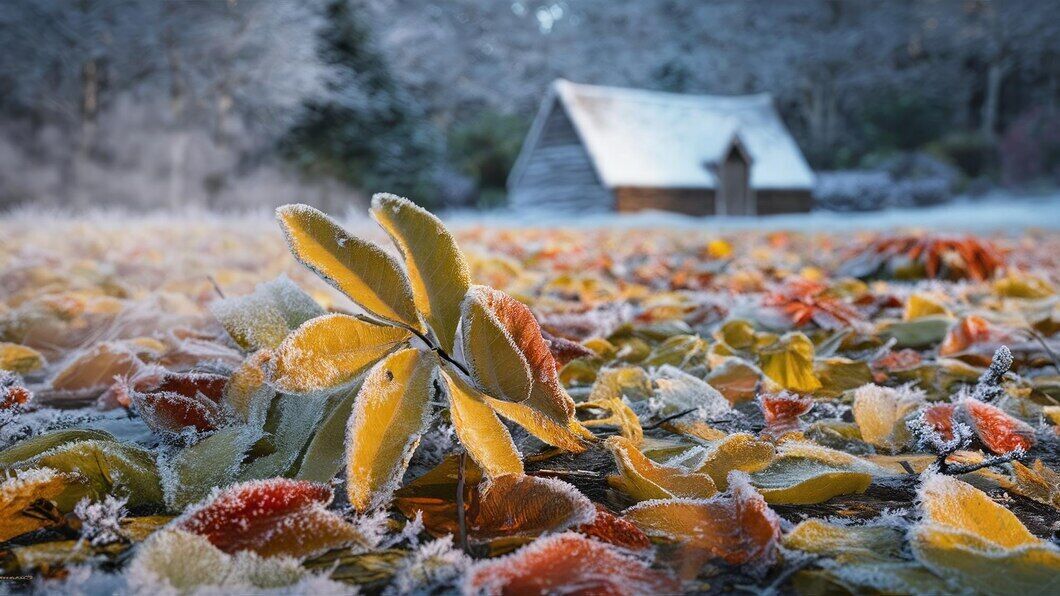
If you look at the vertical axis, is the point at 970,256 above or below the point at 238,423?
below

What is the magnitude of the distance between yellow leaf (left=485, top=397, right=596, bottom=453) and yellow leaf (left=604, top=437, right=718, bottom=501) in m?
0.03

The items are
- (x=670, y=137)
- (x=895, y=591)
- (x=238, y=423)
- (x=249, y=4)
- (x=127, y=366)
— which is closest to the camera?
(x=895, y=591)

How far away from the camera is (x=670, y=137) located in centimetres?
1781

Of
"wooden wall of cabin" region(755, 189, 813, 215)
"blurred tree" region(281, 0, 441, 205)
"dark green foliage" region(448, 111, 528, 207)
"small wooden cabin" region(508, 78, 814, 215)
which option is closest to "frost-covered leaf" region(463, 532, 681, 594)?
"small wooden cabin" region(508, 78, 814, 215)

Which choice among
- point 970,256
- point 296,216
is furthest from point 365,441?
point 970,256

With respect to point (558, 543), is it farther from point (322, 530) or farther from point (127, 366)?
point (127, 366)

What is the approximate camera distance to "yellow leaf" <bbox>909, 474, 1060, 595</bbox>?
448 mm

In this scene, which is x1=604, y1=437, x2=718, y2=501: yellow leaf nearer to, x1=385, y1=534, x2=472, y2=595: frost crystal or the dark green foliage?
x1=385, y1=534, x2=472, y2=595: frost crystal

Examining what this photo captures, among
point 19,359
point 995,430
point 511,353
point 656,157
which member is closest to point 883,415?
point 995,430

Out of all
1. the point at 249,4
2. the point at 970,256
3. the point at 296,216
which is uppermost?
the point at 249,4

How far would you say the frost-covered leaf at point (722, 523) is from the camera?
1.63 ft

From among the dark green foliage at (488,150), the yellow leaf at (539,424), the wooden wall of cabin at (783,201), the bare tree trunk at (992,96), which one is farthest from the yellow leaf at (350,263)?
the bare tree trunk at (992,96)

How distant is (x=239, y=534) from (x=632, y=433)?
0.40 m

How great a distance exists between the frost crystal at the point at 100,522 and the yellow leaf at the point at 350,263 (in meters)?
0.21
